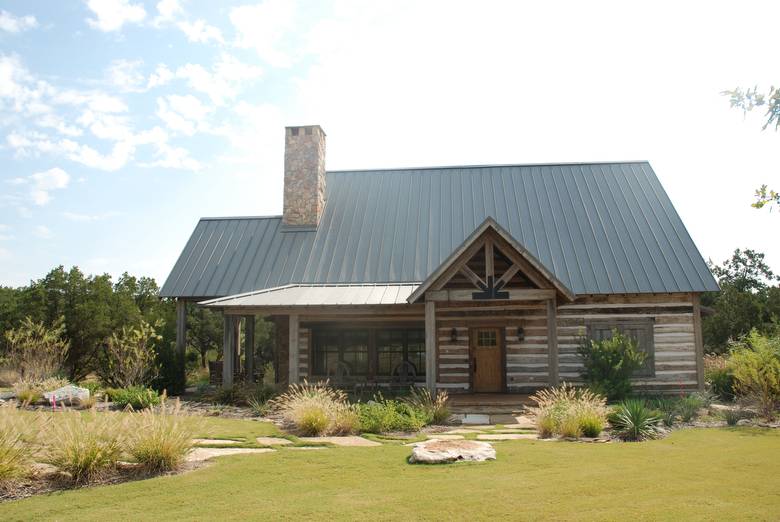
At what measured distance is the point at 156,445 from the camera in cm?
866

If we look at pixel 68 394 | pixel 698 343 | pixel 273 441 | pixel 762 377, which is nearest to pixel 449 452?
pixel 273 441

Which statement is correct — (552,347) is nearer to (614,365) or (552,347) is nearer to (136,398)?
(614,365)

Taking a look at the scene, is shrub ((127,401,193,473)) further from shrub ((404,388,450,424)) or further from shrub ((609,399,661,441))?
shrub ((609,399,661,441))

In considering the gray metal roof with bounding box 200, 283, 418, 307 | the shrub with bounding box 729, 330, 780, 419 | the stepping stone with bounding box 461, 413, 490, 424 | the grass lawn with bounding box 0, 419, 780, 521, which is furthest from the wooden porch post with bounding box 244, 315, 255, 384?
the shrub with bounding box 729, 330, 780, 419

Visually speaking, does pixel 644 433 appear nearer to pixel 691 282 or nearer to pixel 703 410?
pixel 703 410

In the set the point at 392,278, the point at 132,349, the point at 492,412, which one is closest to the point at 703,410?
the point at 492,412

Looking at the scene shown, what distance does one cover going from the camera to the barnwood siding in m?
17.7

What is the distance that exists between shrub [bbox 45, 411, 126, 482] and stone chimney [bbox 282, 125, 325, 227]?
14.0 metres

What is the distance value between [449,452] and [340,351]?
10342mm

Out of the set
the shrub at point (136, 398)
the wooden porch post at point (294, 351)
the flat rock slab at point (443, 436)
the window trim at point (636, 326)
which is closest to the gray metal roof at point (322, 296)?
the wooden porch post at point (294, 351)

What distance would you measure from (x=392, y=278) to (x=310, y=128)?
7.01m

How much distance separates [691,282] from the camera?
58.1 feet

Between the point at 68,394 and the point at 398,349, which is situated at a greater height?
the point at 398,349

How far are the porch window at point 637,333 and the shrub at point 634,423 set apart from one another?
20.5 ft
